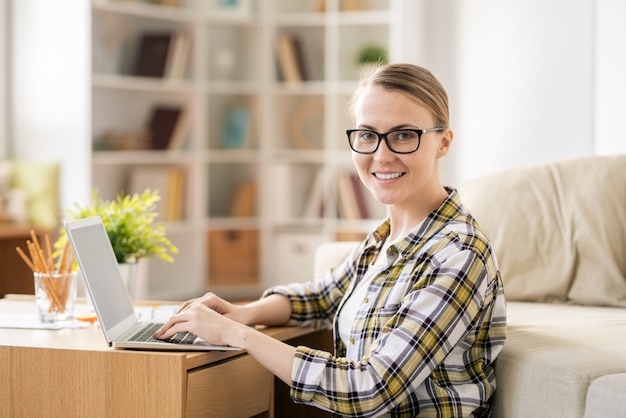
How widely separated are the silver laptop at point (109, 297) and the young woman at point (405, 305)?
0.04 metres

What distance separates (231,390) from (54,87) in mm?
3238

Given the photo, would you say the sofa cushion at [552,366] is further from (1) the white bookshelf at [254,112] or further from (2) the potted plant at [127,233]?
(1) the white bookshelf at [254,112]

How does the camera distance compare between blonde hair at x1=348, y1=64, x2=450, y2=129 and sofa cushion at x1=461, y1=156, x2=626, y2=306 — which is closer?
blonde hair at x1=348, y1=64, x2=450, y2=129

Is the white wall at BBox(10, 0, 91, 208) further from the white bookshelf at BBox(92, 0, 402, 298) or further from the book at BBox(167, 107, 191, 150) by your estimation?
the book at BBox(167, 107, 191, 150)

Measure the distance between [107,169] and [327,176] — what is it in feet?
3.88

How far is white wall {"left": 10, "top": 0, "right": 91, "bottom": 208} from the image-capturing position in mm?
4633

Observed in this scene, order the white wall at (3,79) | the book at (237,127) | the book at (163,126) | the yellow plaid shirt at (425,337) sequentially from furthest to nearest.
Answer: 1. the book at (237,127)
2. the book at (163,126)
3. the white wall at (3,79)
4. the yellow plaid shirt at (425,337)

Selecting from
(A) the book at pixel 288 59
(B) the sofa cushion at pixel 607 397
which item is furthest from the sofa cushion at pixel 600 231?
(A) the book at pixel 288 59

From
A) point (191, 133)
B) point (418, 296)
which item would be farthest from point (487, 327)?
point (191, 133)

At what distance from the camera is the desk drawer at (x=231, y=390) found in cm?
174

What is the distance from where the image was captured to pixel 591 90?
3447 millimetres

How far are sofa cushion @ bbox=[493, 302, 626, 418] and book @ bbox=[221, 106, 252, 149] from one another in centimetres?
351

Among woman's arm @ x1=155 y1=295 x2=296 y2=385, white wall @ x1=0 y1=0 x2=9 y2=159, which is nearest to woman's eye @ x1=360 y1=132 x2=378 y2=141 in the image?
woman's arm @ x1=155 y1=295 x2=296 y2=385

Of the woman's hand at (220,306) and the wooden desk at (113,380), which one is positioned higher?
the woman's hand at (220,306)
